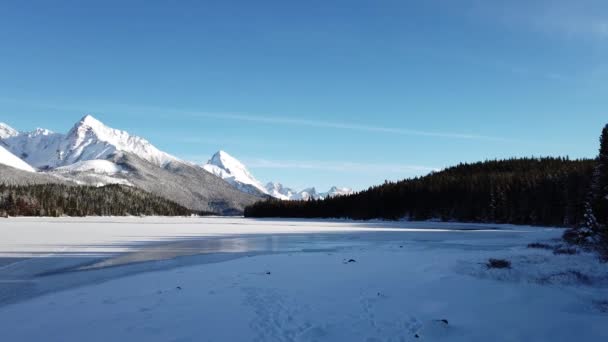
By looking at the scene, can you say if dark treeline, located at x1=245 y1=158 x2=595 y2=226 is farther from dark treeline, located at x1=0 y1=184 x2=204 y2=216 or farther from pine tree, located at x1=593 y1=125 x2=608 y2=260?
dark treeline, located at x1=0 y1=184 x2=204 y2=216

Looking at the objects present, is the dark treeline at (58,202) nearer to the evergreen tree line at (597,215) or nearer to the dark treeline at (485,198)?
the dark treeline at (485,198)

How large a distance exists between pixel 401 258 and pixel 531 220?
245 feet

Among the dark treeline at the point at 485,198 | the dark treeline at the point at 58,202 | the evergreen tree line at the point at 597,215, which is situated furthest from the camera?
the dark treeline at the point at 58,202

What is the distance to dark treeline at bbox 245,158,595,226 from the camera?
7788 cm

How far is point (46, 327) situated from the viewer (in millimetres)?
10094

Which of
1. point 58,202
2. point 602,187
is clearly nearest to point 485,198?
point 602,187

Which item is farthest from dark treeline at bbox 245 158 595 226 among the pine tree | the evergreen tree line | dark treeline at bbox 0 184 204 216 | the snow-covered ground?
dark treeline at bbox 0 184 204 216

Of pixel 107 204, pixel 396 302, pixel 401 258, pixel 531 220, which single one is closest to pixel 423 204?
pixel 531 220

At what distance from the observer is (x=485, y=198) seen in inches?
4031

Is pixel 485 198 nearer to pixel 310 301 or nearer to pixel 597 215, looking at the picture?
pixel 597 215

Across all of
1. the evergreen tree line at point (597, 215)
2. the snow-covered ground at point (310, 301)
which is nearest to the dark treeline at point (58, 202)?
the snow-covered ground at point (310, 301)

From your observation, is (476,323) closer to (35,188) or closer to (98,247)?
(98,247)

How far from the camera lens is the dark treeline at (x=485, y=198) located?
255 ft

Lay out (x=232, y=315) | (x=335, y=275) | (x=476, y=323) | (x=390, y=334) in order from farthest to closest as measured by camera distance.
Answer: (x=335, y=275), (x=232, y=315), (x=476, y=323), (x=390, y=334)
